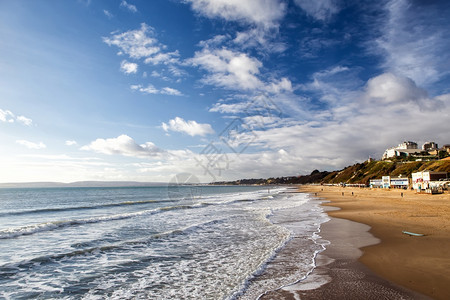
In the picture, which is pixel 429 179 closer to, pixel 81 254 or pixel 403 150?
pixel 81 254

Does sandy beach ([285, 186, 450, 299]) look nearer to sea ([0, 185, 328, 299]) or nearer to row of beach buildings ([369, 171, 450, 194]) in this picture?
sea ([0, 185, 328, 299])

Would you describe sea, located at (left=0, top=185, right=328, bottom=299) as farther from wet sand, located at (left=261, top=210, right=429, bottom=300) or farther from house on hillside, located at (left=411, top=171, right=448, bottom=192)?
house on hillside, located at (left=411, top=171, right=448, bottom=192)

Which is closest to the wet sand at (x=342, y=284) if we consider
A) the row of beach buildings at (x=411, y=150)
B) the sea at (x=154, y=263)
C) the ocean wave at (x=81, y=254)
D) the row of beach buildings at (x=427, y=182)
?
the sea at (x=154, y=263)

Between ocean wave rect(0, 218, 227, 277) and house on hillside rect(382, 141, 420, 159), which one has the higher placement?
house on hillside rect(382, 141, 420, 159)

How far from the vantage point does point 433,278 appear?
6938 millimetres

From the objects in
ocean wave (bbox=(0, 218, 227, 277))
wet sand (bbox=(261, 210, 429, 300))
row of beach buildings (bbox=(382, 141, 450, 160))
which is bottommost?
ocean wave (bbox=(0, 218, 227, 277))

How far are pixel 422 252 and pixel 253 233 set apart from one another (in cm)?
813

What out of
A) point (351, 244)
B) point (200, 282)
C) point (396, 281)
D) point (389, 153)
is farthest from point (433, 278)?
point (389, 153)

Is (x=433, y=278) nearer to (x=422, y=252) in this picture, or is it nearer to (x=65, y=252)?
(x=422, y=252)

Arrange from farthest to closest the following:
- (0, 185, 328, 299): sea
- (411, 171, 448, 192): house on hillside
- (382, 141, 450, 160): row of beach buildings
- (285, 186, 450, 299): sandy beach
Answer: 1. (382, 141, 450, 160): row of beach buildings
2. (411, 171, 448, 192): house on hillside
3. (0, 185, 328, 299): sea
4. (285, 186, 450, 299): sandy beach

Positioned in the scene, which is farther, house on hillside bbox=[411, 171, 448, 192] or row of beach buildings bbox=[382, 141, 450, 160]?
row of beach buildings bbox=[382, 141, 450, 160]

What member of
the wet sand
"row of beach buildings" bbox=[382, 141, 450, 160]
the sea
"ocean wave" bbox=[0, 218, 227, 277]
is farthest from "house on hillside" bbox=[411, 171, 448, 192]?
"row of beach buildings" bbox=[382, 141, 450, 160]

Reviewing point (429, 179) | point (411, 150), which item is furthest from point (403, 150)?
point (429, 179)

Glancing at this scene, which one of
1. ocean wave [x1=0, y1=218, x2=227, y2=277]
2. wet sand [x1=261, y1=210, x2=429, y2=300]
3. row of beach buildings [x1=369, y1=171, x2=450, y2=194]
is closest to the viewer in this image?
wet sand [x1=261, y1=210, x2=429, y2=300]
